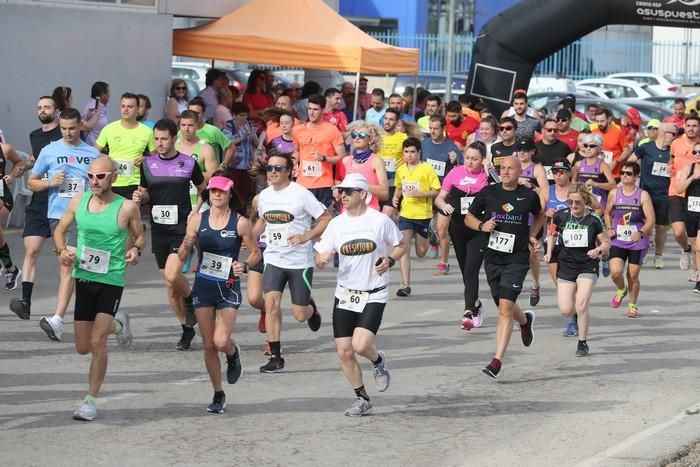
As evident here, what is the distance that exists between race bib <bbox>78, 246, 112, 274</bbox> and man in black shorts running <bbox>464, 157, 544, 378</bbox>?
10.1ft

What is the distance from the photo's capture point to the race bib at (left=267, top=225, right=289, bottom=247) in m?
10.7

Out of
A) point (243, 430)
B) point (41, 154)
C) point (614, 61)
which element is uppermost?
point (614, 61)

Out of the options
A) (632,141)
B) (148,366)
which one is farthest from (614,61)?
(148,366)

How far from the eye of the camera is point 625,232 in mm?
13805

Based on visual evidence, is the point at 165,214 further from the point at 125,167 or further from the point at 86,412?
the point at 86,412

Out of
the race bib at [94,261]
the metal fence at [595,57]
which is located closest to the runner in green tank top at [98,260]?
the race bib at [94,261]

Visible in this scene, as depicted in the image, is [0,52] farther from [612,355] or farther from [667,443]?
[667,443]

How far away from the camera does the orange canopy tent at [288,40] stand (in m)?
21.0

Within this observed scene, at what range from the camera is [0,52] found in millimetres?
19125

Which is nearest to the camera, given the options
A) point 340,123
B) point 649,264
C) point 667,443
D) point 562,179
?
point 667,443

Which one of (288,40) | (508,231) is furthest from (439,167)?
(288,40)

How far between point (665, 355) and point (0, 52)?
10.7 metres

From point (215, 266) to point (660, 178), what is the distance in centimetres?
971

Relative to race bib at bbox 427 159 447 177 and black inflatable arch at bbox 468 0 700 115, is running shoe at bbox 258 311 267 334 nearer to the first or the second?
race bib at bbox 427 159 447 177
